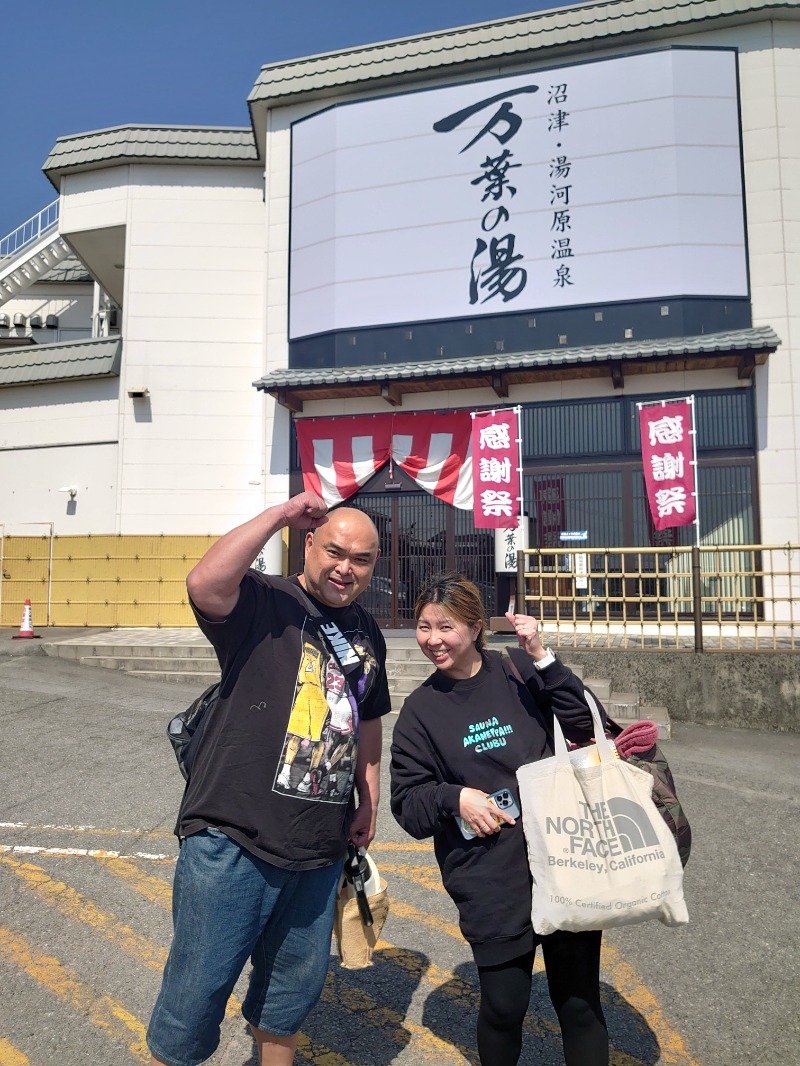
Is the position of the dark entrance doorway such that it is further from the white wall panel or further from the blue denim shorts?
the blue denim shorts

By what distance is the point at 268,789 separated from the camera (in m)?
1.95

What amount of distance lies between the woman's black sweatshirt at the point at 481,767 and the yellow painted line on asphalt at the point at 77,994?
1391 millimetres

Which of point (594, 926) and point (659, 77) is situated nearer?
point (594, 926)

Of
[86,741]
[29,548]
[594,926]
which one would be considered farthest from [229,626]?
[29,548]

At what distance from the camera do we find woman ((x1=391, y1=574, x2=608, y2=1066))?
2090 mm

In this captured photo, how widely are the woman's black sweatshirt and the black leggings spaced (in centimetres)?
7

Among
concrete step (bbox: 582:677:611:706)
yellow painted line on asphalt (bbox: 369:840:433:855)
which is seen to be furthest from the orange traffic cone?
yellow painted line on asphalt (bbox: 369:840:433:855)

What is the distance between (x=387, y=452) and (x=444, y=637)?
11120 mm

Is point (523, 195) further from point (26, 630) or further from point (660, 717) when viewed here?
point (26, 630)

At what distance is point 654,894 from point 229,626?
137 cm

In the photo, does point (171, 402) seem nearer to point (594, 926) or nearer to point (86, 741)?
point (86, 741)

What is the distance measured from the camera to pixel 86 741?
6738mm

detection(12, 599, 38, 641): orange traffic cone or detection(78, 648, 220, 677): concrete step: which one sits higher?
detection(12, 599, 38, 641): orange traffic cone

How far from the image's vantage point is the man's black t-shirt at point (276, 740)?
6.34 feet
